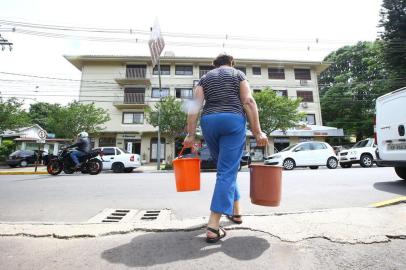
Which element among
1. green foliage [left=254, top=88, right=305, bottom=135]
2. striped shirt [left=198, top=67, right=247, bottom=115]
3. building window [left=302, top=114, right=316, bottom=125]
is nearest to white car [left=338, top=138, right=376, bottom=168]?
green foliage [left=254, top=88, right=305, bottom=135]

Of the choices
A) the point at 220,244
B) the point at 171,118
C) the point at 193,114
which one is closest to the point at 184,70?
the point at 171,118

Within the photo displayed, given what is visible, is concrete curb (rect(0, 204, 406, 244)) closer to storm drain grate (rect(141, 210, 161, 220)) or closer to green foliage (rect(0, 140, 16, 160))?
storm drain grate (rect(141, 210, 161, 220))

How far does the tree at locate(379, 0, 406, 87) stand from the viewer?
2039cm

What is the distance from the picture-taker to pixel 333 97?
37.2 meters

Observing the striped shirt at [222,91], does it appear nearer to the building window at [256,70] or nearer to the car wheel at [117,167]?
the car wheel at [117,167]

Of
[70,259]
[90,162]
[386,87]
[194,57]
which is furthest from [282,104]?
[70,259]

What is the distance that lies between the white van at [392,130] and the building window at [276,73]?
2515 centimetres

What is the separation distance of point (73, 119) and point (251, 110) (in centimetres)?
2432

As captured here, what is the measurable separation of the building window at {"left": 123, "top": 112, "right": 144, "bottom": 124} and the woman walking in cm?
2706

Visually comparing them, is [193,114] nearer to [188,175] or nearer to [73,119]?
[188,175]

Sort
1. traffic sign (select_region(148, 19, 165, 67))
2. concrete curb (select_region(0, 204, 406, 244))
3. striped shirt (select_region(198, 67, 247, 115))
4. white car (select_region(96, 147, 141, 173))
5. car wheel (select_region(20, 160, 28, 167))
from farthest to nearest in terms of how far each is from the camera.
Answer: car wheel (select_region(20, 160, 28, 167))
traffic sign (select_region(148, 19, 165, 67))
white car (select_region(96, 147, 141, 173))
striped shirt (select_region(198, 67, 247, 115))
concrete curb (select_region(0, 204, 406, 244))

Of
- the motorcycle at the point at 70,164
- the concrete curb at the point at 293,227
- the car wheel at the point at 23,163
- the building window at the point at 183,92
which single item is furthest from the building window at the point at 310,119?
the concrete curb at the point at 293,227

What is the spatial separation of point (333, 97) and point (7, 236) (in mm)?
40735

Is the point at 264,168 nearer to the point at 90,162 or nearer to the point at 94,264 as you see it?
the point at 94,264
